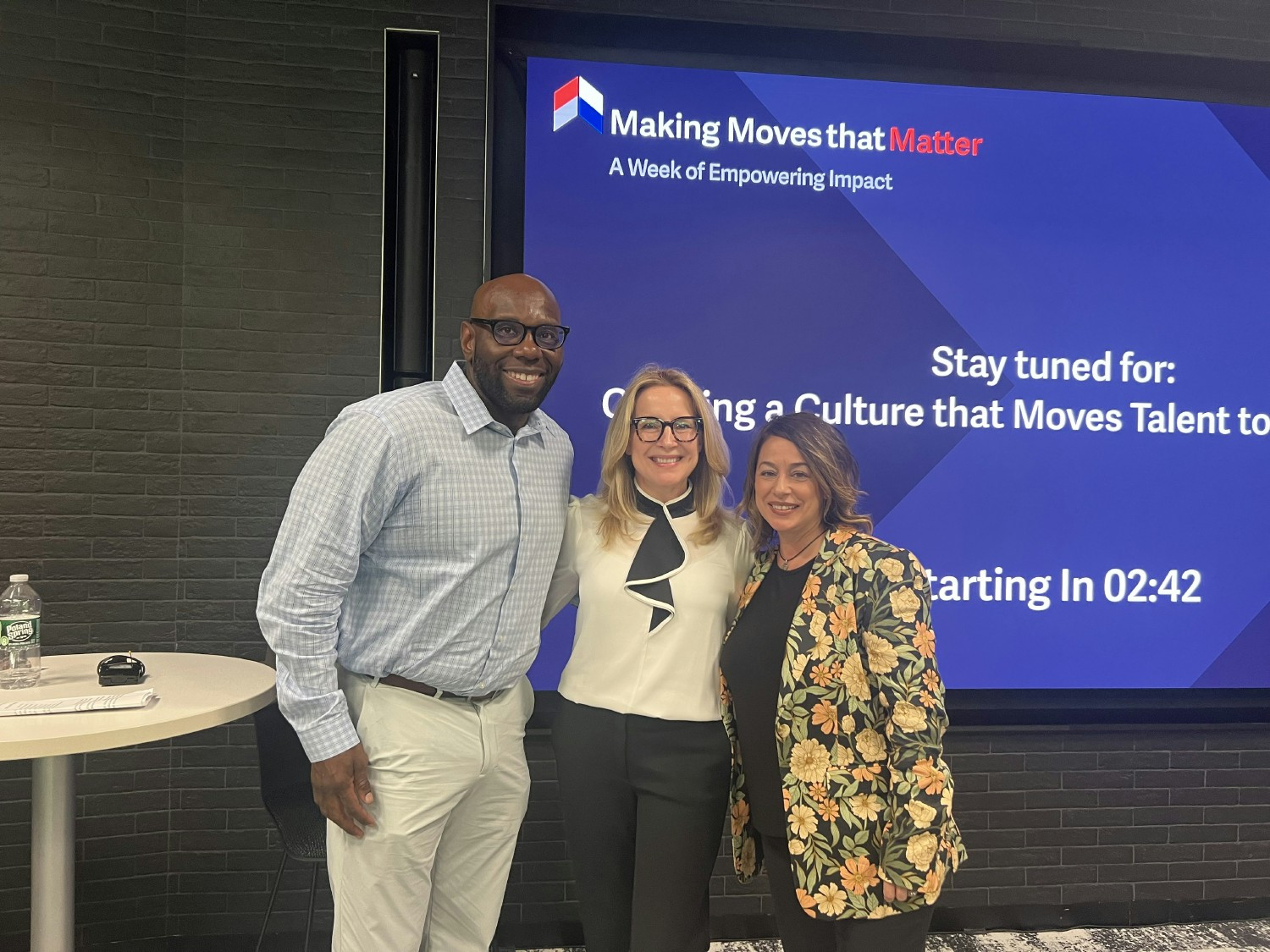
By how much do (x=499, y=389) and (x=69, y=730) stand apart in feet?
3.59

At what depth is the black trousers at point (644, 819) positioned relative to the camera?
5.97 feet

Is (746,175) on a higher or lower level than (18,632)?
higher

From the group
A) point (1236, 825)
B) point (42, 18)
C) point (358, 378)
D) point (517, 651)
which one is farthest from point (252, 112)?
point (1236, 825)

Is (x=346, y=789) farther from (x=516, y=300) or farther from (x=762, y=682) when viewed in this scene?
(x=516, y=300)

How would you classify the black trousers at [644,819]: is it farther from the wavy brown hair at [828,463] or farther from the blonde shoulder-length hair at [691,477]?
the wavy brown hair at [828,463]

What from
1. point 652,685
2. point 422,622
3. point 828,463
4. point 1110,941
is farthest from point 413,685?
point 1110,941

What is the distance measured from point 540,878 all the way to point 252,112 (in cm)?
283

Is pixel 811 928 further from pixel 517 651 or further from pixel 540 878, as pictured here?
pixel 540 878

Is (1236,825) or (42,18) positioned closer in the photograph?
(42,18)

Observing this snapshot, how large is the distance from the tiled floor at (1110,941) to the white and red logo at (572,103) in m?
2.86

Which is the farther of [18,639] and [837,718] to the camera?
[18,639]

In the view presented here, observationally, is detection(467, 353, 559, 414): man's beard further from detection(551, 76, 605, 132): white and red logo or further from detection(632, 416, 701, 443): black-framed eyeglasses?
detection(551, 76, 605, 132): white and red logo

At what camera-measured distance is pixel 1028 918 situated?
3.06m

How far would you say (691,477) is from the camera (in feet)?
6.57
